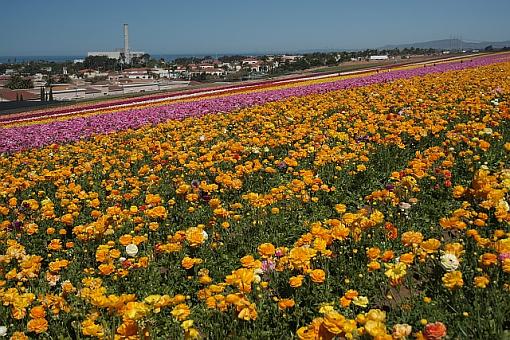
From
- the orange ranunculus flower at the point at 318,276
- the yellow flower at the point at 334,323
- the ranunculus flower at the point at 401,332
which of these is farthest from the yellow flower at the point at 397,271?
the yellow flower at the point at 334,323

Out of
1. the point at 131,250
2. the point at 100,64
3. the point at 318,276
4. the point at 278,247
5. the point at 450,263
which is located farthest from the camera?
the point at 100,64

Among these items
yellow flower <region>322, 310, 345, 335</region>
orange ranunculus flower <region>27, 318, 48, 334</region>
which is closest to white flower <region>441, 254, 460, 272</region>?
yellow flower <region>322, 310, 345, 335</region>

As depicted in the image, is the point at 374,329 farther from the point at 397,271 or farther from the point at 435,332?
the point at 397,271

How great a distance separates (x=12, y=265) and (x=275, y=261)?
2.85 metres

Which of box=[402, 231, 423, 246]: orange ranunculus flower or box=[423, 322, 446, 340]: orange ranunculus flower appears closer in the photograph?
box=[423, 322, 446, 340]: orange ranunculus flower

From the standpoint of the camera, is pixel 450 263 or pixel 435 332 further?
pixel 450 263

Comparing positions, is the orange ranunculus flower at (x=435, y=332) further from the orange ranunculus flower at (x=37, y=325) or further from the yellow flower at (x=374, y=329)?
the orange ranunculus flower at (x=37, y=325)

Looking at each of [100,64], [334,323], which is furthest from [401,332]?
[100,64]

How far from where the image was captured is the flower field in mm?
3021

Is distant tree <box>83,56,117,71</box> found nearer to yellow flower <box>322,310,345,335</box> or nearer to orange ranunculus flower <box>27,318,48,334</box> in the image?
orange ranunculus flower <box>27,318,48,334</box>

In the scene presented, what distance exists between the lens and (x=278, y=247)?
4688mm

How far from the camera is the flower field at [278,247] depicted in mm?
3021

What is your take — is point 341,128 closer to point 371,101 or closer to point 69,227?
point 371,101

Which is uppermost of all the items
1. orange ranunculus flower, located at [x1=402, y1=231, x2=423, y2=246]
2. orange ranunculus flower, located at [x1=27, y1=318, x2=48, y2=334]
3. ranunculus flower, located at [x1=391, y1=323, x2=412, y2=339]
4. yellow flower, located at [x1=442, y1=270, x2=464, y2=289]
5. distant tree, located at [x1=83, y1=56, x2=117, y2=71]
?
distant tree, located at [x1=83, y1=56, x2=117, y2=71]
